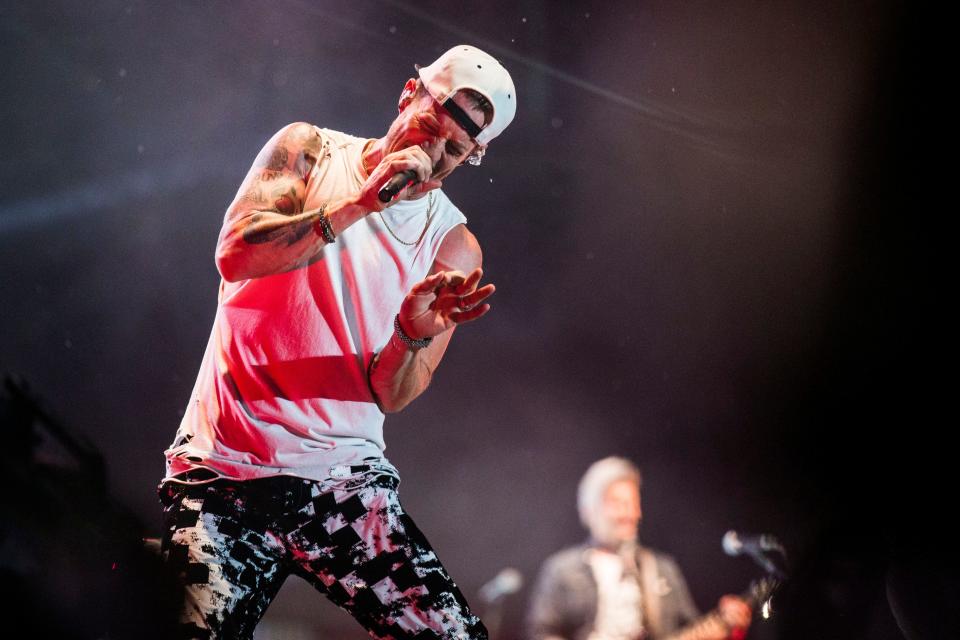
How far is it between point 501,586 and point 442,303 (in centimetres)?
320

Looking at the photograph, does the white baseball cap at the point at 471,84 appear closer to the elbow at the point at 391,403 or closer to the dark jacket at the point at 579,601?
the elbow at the point at 391,403

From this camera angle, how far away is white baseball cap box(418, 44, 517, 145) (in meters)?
2.32

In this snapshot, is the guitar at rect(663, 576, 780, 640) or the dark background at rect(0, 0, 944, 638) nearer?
the dark background at rect(0, 0, 944, 638)

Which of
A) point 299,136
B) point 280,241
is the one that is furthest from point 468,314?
point 299,136

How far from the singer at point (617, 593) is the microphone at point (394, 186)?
301 centimetres

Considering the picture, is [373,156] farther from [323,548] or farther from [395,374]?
[323,548]

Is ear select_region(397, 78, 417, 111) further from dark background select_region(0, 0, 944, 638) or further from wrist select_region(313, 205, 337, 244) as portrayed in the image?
dark background select_region(0, 0, 944, 638)

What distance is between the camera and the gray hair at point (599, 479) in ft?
15.4

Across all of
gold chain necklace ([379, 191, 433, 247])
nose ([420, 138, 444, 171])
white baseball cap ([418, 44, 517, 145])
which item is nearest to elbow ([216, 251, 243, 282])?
gold chain necklace ([379, 191, 433, 247])

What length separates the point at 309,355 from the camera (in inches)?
86.2

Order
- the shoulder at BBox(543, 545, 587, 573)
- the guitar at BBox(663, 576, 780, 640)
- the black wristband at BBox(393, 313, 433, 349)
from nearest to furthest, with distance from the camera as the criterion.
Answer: the black wristband at BBox(393, 313, 433, 349), the guitar at BBox(663, 576, 780, 640), the shoulder at BBox(543, 545, 587, 573)

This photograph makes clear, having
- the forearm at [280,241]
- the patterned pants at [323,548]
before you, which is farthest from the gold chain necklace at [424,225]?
the patterned pants at [323,548]

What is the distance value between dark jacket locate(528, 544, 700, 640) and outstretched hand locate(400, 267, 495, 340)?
2.65 metres

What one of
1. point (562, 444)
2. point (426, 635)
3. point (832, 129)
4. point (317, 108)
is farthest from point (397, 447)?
point (832, 129)
